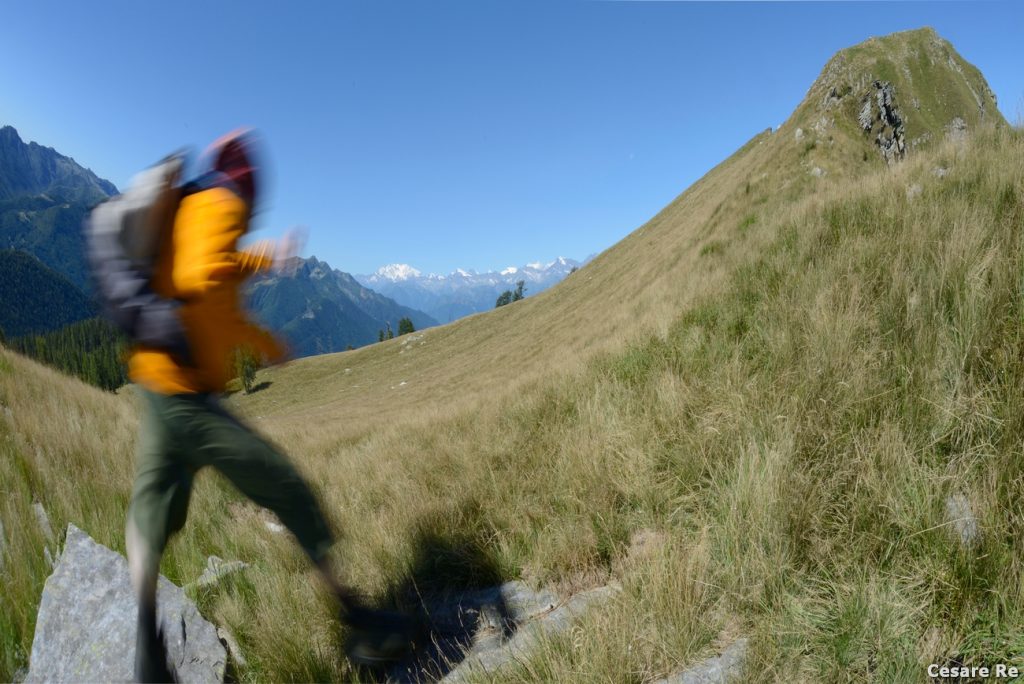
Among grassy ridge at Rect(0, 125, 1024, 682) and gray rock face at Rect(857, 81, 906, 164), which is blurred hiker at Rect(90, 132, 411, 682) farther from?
gray rock face at Rect(857, 81, 906, 164)

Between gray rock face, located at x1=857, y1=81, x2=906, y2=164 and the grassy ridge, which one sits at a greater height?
gray rock face, located at x1=857, y1=81, x2=906, y2=164

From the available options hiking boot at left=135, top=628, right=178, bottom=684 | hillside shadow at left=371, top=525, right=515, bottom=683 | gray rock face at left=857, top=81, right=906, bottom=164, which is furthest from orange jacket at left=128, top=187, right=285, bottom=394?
gray rock face at left=857, top=81, right=906, bottom=164

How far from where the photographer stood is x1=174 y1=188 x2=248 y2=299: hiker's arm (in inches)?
74.1

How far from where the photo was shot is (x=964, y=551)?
5.59 feet

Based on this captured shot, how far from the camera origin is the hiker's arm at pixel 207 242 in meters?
1.88

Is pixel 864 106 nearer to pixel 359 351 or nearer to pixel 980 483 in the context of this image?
pixel 980 483

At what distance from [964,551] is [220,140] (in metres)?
3.51

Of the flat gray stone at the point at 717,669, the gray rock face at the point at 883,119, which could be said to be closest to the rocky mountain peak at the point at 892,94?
the gray rock face at the point at 883,119

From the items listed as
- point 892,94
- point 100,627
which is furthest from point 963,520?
point 892,94

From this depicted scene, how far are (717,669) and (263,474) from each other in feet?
6.57

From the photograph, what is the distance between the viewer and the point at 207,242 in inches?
75.2

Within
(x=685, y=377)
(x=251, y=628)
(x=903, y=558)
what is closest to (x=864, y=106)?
Answer: (x=685, y=377)

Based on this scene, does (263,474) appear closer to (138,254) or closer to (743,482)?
(138,254)

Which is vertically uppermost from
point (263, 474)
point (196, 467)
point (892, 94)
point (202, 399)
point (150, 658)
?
point (892, 94)
